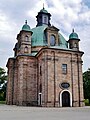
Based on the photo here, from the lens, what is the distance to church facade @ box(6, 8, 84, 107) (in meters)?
34.3

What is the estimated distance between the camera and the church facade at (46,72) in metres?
34.3

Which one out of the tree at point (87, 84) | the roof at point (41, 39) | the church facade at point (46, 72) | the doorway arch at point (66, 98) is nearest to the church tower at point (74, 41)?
the church facade at point (46, 72)

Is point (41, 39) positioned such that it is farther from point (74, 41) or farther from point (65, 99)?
point (65, 99)

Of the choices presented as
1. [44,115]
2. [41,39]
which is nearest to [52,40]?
[41,39]

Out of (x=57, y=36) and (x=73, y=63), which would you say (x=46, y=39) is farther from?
(x=73, y=63)

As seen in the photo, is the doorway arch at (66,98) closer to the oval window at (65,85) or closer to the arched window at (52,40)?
the oval window at (65,85)

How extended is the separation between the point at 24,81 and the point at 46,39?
9832mm

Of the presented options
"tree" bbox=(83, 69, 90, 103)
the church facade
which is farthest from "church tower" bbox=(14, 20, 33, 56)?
"tree" bbox=(83, 69, 90, 103)

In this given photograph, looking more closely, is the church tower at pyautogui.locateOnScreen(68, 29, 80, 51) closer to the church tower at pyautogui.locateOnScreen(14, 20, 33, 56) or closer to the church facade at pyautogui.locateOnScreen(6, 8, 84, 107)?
the church facade at pyautogui.locateOnScreen(6, 8, 84, 107)

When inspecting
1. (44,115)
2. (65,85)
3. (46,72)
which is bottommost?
(44,115)

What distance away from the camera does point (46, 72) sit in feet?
112

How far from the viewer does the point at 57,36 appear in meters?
42.2

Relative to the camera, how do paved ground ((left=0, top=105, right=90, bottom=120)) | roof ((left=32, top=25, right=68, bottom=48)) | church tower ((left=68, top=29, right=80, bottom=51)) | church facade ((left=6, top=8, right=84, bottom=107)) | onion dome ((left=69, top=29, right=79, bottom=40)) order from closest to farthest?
paved ground ((left=0, top=105, right=90, bottom=120)), church facade ((left=6, top=8, right=84, bottom=107)), roof ((left=32, top=25, right=68, bottom=48)), church tower ((left=68, top=29, right=80, bottom=51)), onion dome ((left=69, top=29, right=79, bottom=40))

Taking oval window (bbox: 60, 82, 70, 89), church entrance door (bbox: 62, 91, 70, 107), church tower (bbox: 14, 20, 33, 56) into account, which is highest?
church tower (bbox: 14, 20, 33, 56)
